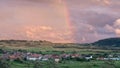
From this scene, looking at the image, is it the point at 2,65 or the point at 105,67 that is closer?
the point at 2,65

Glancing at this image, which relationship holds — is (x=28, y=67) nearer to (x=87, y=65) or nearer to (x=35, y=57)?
(x=87, y=65)

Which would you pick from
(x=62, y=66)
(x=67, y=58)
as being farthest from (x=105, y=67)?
(x=67, y=58)

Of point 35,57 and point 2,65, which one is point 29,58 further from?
point 2,65

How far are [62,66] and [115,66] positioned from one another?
1287 cm

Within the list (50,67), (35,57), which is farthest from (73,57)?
(50,67)

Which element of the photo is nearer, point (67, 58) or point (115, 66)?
point (115, 66)

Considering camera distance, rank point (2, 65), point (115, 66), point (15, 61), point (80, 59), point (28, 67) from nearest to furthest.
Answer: point (2, 65) < point (28, 67) < point (115, 66) < point (15, 61) < point (80, 59)

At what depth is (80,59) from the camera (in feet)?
313

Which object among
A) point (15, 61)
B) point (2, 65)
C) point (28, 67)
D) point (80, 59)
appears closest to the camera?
point (2, 65)

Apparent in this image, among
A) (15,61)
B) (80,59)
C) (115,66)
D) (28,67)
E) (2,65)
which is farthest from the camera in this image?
(80,59)

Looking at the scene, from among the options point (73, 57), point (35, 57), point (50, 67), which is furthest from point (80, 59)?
point (50, 67)

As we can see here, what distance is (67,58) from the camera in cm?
9756

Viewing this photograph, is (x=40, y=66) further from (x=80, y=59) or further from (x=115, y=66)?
(x=80, y=59)

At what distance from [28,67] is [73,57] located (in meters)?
27.9
